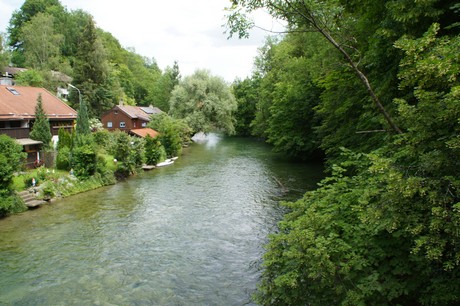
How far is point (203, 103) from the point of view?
2098 inches

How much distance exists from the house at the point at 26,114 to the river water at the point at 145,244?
8.16 meters

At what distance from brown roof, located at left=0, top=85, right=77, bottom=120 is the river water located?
10491 mm

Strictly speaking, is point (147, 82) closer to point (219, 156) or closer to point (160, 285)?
point (219, 156)

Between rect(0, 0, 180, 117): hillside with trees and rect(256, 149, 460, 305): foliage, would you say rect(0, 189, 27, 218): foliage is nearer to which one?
rect(256, 149, 460, 305): foliage

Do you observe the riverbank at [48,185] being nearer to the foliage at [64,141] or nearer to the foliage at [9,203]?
the foliage at [9,203]

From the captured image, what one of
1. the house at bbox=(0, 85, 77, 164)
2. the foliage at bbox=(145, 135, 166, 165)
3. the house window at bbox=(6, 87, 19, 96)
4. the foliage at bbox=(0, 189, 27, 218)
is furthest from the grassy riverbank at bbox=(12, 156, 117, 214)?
the house window at bbox=(6, 87, 19, 96)

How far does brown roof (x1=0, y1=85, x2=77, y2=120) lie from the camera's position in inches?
1031

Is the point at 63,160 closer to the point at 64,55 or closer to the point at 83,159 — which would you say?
the point at 83,159

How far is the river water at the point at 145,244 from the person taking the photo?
10.5m

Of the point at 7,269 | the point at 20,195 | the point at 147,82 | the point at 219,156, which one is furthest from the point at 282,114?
the point at 147,82

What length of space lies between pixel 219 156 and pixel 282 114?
1067cm

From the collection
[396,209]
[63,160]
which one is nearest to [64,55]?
[63,160]

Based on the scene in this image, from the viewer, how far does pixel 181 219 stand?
1742 cm

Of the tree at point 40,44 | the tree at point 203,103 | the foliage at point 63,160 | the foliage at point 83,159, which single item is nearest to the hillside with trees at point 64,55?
the tree at point 40,44
